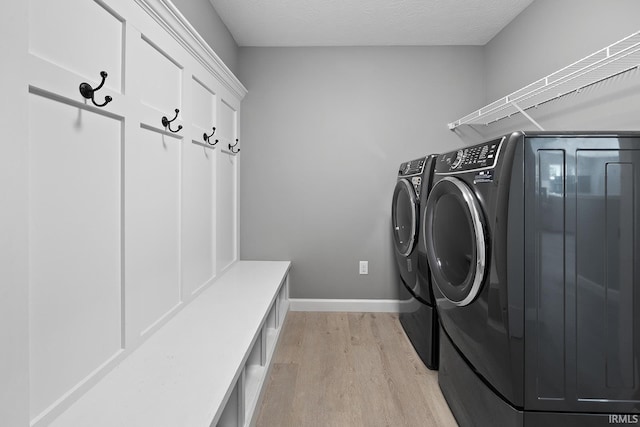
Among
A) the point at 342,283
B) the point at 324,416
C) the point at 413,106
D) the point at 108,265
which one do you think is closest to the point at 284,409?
the point at 324,416

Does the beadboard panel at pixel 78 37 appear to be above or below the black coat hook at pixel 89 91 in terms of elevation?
above

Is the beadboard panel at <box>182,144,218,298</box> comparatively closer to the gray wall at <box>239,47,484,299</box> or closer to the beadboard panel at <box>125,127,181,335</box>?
the beadboard panel at <box>125,127,181,335</box>

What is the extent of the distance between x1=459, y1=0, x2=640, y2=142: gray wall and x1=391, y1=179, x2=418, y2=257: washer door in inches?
38.0

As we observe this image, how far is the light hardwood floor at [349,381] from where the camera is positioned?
171cm

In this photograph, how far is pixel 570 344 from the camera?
1.20 m

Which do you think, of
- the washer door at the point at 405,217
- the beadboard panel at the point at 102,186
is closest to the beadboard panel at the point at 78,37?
the beadboard panel at the point at 102,186

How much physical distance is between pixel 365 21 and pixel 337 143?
940 millimetres

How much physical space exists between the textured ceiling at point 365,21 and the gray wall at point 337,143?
0.13 metres

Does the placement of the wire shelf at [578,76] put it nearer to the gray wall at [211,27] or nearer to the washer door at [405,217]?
the washer door at [405,217]

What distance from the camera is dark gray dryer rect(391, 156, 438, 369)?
83.9 inches

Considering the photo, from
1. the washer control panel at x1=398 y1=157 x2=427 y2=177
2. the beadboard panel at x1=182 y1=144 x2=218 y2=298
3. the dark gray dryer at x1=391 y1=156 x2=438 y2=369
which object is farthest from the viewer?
the washer control panel at x1=398 y1=157 x2=427 y2=177

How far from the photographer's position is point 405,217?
254 centimetres

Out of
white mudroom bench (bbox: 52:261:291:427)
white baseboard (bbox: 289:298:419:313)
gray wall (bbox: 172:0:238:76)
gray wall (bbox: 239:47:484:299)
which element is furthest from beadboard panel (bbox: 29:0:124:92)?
white baseboard (bbox: 289:298:419:313)

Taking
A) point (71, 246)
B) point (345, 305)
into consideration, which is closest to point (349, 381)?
point (345, 305)
